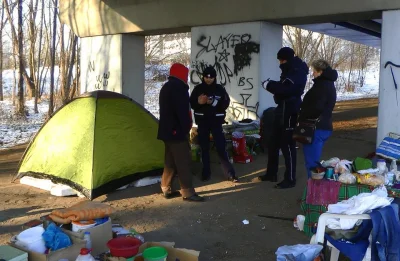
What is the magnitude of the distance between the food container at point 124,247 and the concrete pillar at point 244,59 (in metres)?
6.30

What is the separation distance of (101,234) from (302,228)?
7.80 feet

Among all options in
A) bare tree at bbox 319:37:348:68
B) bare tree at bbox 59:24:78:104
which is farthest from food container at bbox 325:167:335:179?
bare tree at bbox 319:37:348:68

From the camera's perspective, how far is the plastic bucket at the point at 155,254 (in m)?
3.31

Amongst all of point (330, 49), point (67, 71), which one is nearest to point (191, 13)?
point (67, 71)

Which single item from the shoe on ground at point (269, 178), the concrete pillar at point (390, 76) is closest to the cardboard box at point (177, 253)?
the shoe on ground at point (269, 178)

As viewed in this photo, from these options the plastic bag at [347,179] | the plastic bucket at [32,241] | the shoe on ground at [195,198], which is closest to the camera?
the plastic bucket at [32,241]

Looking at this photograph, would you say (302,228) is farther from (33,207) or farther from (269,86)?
(33,207)

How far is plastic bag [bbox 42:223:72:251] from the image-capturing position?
344cm

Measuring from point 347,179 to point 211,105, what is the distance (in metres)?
2.82

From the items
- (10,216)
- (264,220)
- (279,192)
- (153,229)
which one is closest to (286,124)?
(279,192)

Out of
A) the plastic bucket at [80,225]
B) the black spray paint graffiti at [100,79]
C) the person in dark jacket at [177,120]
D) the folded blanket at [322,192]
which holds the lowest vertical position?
the plastic bucket at [80,225]

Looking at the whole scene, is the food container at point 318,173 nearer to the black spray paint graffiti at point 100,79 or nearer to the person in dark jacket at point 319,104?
the person in dark jacket at point 319,104

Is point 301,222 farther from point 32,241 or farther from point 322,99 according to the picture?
point 32,241

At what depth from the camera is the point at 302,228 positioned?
4902 millimetres
